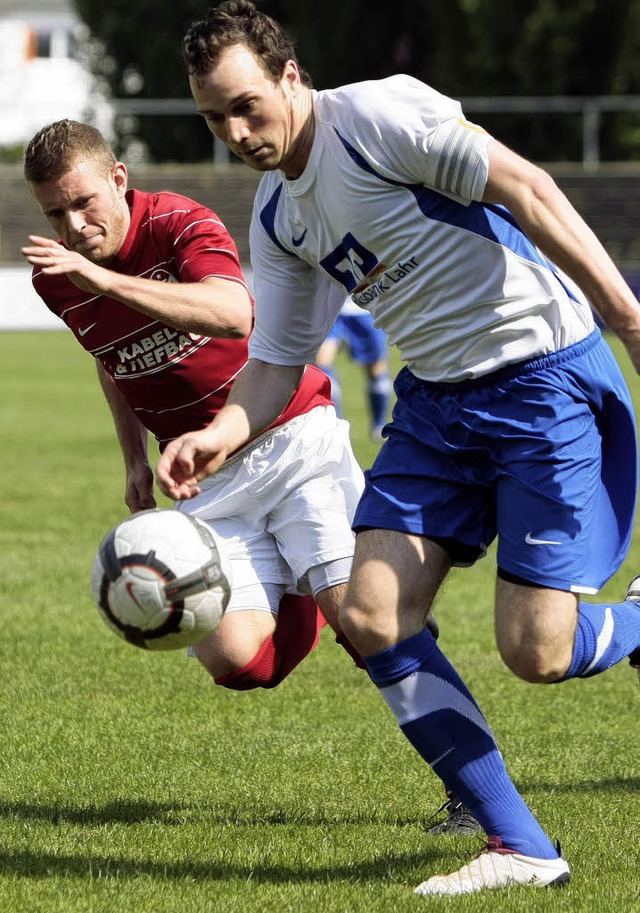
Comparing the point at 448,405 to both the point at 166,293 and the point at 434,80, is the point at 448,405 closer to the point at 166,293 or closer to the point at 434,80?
the point at 166,293

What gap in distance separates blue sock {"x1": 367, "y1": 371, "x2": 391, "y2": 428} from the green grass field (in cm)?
624

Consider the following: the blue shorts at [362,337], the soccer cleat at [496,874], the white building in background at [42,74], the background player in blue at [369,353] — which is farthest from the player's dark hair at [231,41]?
the white building in background at [42,74]

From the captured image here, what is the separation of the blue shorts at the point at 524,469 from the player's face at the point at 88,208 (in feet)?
3.90

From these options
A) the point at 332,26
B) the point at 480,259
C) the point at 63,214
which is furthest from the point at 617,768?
the point at 332,26

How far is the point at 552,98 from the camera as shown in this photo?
112 ft

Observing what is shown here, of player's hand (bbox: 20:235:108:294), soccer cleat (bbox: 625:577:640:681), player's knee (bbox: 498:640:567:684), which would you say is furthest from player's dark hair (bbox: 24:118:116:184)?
soccer cleat (bbox: 625:577:640:681)

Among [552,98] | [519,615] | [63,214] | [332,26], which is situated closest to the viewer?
[519,615]

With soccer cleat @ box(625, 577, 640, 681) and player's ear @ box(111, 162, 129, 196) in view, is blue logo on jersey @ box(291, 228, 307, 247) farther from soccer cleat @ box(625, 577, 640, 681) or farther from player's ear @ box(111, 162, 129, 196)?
soccer cleat @ box(625, 577, 640, 681)

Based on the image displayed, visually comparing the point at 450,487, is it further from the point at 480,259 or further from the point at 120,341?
the point at 120,341

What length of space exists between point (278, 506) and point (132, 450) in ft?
1.87

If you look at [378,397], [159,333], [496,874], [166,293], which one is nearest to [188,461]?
[166,293]

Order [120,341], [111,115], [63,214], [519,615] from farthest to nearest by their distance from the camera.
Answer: [111,115]
[120,341]
[63,214]
[519,615]

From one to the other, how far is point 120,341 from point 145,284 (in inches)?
33.0

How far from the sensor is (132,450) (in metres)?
5.29
